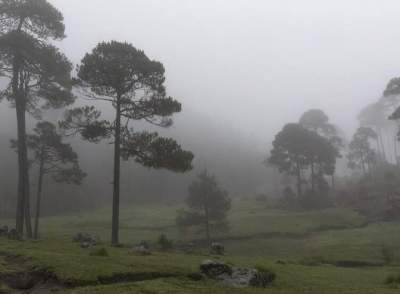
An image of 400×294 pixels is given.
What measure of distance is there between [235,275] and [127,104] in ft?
57.9

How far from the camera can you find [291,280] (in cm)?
1666

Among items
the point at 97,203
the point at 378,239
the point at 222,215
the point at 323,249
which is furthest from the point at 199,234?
the point at 97,203

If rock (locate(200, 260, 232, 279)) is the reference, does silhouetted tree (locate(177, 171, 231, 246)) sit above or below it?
above

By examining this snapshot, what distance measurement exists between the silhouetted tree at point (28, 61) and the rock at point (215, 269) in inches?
767

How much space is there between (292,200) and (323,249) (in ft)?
90.3

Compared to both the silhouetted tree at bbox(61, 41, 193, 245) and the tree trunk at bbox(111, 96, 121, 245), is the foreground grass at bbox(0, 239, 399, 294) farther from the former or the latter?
the silhouetted tree at bbox(61, 41, 193, 245)

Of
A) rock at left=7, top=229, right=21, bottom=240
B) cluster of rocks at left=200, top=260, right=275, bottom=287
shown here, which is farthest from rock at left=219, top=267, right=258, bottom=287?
rock at left=7, top=229, right=21, bottom=240

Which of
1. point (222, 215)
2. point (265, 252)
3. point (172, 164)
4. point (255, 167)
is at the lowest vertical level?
point (265, 252)

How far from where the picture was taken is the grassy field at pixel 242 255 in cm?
1382

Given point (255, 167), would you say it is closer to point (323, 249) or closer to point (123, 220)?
point (123, 220)

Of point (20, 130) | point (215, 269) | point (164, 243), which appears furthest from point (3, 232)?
point (215, 269)

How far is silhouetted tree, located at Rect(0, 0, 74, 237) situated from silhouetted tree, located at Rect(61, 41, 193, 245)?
13.6ft

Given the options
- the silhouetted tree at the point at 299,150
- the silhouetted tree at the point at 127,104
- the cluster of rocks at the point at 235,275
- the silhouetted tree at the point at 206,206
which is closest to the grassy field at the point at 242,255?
the cluster of rocks at the point at 235,275

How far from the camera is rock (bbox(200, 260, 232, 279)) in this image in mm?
14953
